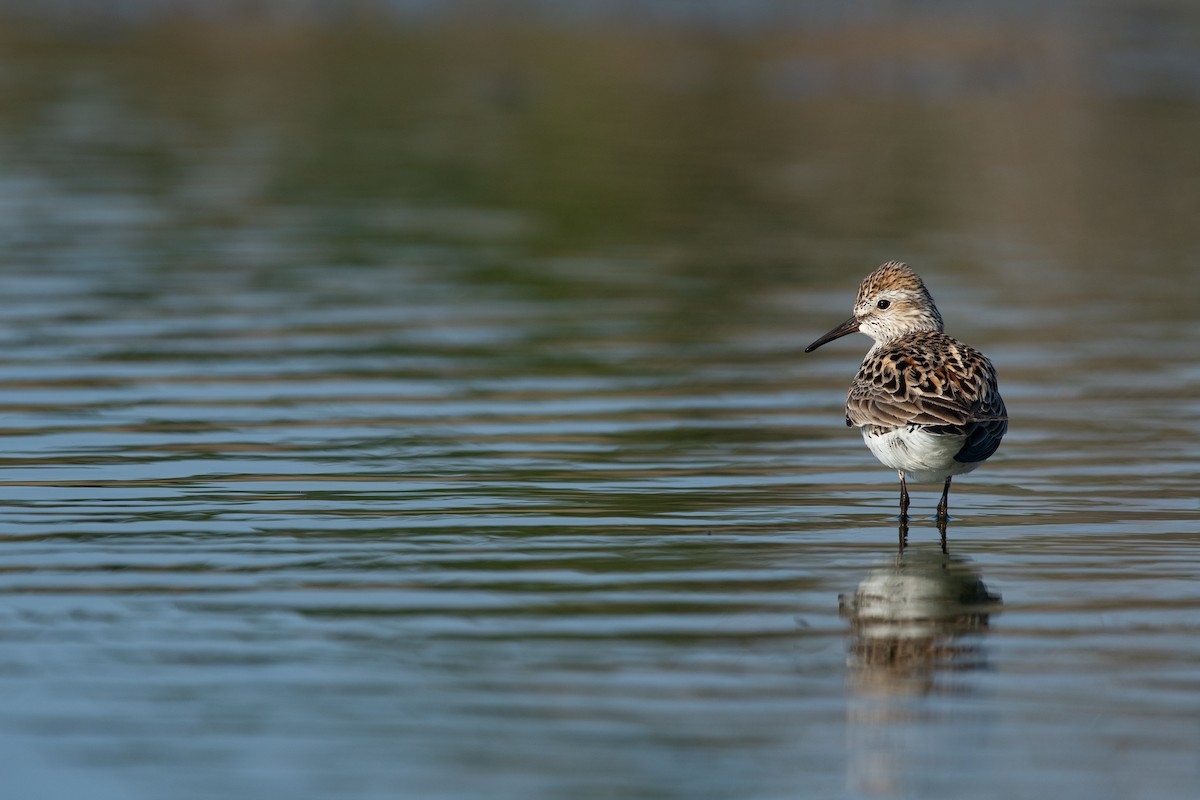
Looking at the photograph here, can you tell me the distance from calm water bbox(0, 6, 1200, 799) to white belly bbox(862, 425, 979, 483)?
33 cm

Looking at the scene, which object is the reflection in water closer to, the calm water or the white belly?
the calm water

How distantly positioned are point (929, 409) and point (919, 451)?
26 centimetres

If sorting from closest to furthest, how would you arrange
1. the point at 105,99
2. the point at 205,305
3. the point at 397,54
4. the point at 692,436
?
the point at 692,436 → the point at 205,305 → the point at 105,99 → the point at 397,54

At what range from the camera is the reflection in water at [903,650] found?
6.45m

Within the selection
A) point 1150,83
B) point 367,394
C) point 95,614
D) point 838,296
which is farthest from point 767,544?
point 1150,83

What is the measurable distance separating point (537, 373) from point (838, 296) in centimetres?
412

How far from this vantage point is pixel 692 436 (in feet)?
39.3

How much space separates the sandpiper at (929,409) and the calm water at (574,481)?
1.30 ft

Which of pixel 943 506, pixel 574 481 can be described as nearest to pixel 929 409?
pixel 943 506

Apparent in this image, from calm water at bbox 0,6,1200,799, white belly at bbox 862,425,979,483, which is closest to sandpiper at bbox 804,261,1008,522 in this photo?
white belly at bbox 862,425,979,483

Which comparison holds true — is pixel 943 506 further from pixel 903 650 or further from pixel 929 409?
pixel 903 650

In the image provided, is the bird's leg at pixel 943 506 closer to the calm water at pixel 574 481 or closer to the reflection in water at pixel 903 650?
the calm water at pixel 574 481

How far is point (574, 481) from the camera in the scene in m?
10.7

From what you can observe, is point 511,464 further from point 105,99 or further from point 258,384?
point 105,99
